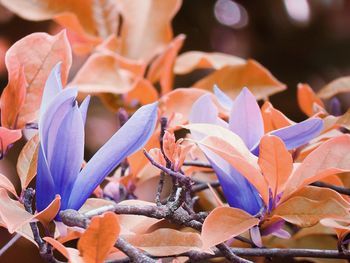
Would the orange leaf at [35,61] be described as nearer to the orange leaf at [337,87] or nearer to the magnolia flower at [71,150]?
the magnolia flower at [71,150]

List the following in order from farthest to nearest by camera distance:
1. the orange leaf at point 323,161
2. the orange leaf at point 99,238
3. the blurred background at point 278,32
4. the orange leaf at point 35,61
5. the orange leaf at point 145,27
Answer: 1. the blurred background at point 278,32
2. the orange leaf at point 145,27
3. the orange leaf at point 35,61
4. the orange leaf at point 323,161
5. the orange leaf at point 99,238

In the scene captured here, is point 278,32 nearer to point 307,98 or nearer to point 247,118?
point 307,98

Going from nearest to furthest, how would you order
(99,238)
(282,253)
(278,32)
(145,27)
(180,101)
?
1. (99,238)
2. (282,253)
3. (180,101)
4. (145,27)
5. (278,32)

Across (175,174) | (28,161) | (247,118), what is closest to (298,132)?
(247,118)

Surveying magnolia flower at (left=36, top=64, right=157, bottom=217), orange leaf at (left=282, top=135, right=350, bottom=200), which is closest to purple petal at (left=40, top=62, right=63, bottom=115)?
magnolia flower at (left=36, top=64, right=157, bottom=217)

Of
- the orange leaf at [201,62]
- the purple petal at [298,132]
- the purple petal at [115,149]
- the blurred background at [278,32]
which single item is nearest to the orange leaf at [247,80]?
the orange leaf at [201,62]

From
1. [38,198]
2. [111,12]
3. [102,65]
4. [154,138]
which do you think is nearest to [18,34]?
[111,12]

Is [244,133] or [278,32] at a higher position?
[244,133]
